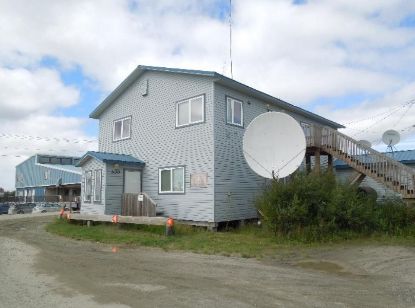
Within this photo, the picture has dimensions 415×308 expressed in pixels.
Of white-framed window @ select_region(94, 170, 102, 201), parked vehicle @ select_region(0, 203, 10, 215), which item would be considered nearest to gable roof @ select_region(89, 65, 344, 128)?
white-framed window @ select_region(94, 170, 102, 201)

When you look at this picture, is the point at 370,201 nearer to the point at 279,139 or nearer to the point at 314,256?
the point at 279,139

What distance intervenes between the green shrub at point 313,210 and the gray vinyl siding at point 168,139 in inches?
146

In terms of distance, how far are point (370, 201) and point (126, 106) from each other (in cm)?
1331

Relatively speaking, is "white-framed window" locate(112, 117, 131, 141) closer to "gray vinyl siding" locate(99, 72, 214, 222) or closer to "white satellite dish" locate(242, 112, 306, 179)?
"gray vinyl siding" locate(99, 72, 214, 222)

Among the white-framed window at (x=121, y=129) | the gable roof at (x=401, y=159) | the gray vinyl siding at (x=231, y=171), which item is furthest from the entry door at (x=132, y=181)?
the gable roof at (x=401, y=159)

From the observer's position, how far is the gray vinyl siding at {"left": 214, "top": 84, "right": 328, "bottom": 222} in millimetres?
18141

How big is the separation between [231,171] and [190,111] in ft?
10.9

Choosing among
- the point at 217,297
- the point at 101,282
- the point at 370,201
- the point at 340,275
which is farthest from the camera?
the point at 370,201

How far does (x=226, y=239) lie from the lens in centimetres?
1496

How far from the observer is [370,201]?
16.1 meters

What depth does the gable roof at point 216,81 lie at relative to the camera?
18250 mm

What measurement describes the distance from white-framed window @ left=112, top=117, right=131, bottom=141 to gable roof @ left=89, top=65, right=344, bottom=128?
136 centimetres

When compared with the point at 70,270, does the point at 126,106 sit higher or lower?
higher

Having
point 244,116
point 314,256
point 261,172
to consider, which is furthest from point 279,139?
point 314,256
